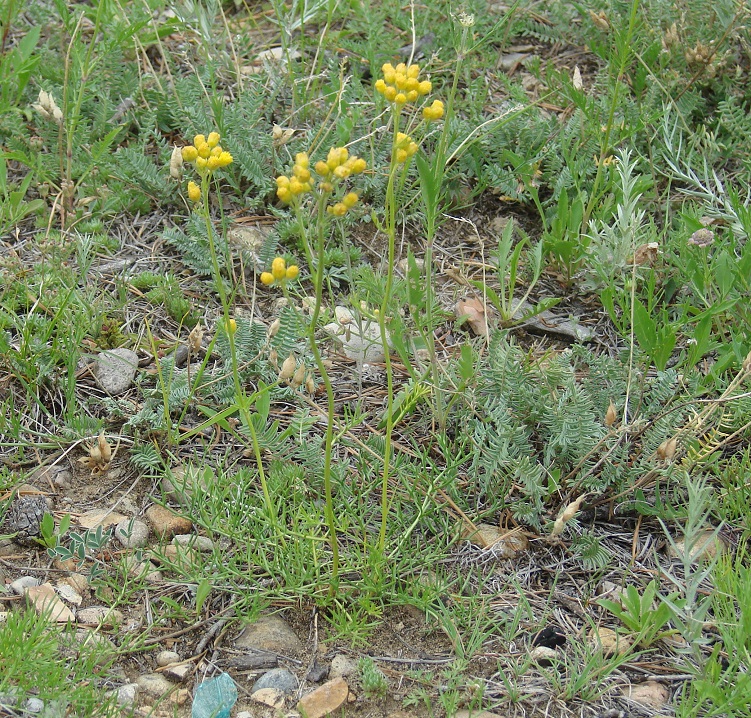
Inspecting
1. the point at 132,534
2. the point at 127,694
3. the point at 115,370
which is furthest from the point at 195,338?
the point at 127,694

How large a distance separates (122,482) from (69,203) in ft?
3.82

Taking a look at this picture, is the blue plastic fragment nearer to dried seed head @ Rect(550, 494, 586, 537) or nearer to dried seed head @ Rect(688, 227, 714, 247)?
dried seed head @ Rect(550, 494, 586, 537)

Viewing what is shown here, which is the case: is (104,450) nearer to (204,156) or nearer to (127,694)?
(127,694)

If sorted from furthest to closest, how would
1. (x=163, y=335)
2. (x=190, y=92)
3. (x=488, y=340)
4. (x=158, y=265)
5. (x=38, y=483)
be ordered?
(x=190, y=92) < (x=158, y=265) < (x=163, y=335) < (x=488, y=340) < (x=38, y=483)

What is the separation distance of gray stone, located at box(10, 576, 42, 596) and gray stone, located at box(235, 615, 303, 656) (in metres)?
0.54

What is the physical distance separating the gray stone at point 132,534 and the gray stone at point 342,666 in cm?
62

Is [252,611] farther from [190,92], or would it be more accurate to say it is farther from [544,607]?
[190,92]

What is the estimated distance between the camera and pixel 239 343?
2729 millimetres

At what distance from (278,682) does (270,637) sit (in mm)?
125

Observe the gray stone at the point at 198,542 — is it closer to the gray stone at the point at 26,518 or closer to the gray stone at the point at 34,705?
the gray stone at the point at 26,518

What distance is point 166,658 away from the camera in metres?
2.06

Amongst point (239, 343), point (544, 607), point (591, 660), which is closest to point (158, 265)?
point (239, 343)

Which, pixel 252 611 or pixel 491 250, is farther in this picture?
pixel 491 250

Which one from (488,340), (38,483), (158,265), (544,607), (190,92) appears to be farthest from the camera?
(190,92)
